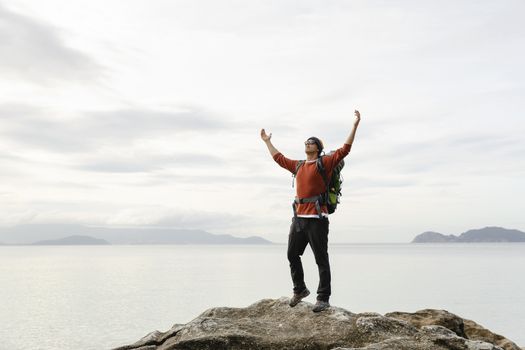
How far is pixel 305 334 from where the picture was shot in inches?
452

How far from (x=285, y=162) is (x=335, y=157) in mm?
1439

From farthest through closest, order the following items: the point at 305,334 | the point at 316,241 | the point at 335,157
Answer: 1. the point at 316,241
2. the point at 335,157
3. the point at 305,334

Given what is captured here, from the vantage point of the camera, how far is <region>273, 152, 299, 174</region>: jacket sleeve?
13094mm

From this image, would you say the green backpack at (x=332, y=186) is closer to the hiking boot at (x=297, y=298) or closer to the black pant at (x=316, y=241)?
the black pant at (x=316, y=241)

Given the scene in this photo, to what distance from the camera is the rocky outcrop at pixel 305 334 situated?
11117 mm

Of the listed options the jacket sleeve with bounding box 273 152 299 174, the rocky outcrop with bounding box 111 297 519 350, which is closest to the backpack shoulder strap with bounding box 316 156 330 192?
the jacket sleeve with bounding box 273 152 299 174

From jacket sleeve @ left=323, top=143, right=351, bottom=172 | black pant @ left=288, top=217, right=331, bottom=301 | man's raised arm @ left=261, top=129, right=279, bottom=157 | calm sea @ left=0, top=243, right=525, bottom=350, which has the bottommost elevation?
calm sea @ left=0, top=243, right=525, bottom=350

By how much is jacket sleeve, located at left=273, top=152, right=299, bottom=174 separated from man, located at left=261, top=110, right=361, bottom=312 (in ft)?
0.21

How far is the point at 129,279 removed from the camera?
135250 mm

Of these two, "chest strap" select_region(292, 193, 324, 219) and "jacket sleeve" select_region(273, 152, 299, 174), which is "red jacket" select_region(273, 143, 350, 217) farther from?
"jacket sleeve" select_region(273, 152, 299, 174)

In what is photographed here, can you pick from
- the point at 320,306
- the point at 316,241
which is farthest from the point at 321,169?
the point at 320,306

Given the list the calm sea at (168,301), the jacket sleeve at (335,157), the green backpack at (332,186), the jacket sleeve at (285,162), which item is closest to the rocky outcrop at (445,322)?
the green backpack at (332,186)

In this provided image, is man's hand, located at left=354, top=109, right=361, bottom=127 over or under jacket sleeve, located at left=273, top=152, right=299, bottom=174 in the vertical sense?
over

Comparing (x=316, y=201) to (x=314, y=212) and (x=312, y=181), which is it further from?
(x=312, y=181)
